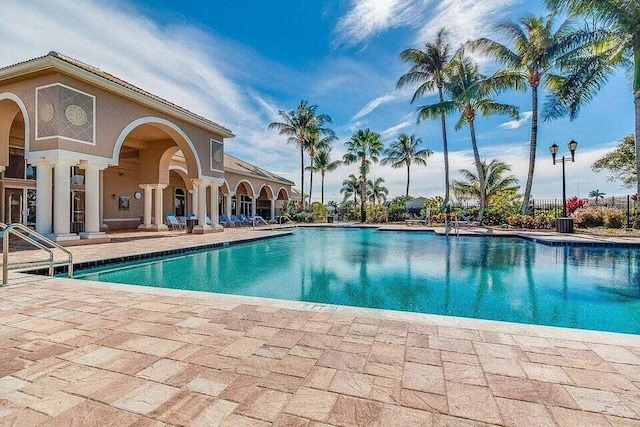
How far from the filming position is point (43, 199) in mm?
10266

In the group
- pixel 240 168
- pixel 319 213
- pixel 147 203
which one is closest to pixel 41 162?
pixel 147 203

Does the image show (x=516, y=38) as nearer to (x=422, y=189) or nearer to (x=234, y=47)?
(x=234, y=47)

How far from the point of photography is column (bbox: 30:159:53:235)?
10.2m

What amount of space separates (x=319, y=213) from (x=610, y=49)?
20.9 metres

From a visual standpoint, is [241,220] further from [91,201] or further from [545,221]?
[545,221]

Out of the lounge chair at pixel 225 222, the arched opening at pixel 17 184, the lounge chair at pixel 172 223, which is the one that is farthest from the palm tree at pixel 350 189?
the arched opening at pixel 17 184

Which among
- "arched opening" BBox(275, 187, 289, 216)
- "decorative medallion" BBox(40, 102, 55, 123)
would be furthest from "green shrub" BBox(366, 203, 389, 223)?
"decorative medallion" BBox(40, 102, 55, 123)

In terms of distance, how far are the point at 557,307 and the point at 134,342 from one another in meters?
5.98

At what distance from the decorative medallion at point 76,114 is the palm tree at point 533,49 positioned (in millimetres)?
20821

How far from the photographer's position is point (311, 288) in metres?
6.45

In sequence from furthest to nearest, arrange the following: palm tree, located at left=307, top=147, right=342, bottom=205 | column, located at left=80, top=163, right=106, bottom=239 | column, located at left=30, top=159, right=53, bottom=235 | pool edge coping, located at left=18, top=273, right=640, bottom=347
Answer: palm tree, located at left=307, top=147, right=342, bottom=205, column, located at left=80, top=163, right=106, bottom=239, column, located at left=30, top=159, right=53, bottom=235, pool edge coping, located at left=18, top=273, right=640, bottom=347

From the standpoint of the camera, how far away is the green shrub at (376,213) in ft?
89.4

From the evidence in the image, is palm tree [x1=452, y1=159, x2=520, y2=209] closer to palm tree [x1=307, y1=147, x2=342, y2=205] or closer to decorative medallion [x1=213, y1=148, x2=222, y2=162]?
palm tree [x1=307, y1=147, x2=342, y2=205]

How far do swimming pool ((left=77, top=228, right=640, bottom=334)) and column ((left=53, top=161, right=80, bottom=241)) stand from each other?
3912mm
